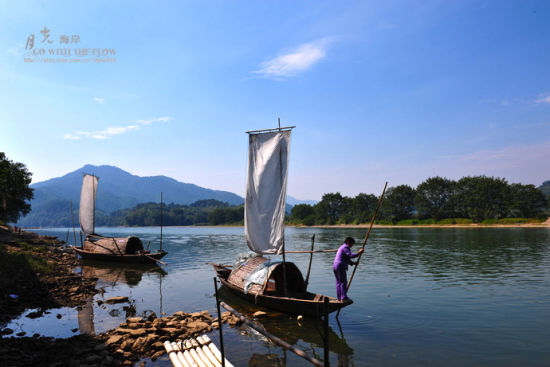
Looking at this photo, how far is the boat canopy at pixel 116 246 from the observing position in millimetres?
32750

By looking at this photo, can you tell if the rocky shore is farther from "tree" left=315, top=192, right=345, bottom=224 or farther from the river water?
"tree" left=315, top=192, right=345, bottom=224

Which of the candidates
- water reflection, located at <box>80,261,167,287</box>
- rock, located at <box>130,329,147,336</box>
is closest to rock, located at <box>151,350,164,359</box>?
rock, located at <box>130,329,147,336</box>

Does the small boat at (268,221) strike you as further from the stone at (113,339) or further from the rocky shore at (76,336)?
the stone at (113,339)

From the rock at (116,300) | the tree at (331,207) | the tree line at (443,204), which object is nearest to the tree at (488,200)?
the tree line at (443,204)

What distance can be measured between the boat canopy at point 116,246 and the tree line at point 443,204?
10575 cm

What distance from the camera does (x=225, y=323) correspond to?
1399 cm

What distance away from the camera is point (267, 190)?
53.5 feet

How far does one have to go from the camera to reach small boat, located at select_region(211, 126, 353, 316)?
1555cm

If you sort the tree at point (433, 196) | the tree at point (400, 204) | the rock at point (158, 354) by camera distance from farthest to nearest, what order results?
the tree at point (400, 204), the tree at point (433, 196), the rock at point (158, 354)

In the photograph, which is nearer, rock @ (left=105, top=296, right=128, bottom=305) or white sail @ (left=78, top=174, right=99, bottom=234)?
rock @ (left=105, top=296, right=128, bottom=305)

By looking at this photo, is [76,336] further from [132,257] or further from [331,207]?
[331,207]

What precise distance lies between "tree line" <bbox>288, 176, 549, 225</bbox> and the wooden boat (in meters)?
107

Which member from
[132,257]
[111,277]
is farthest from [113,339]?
[132,257]

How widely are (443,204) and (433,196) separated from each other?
453 cm
